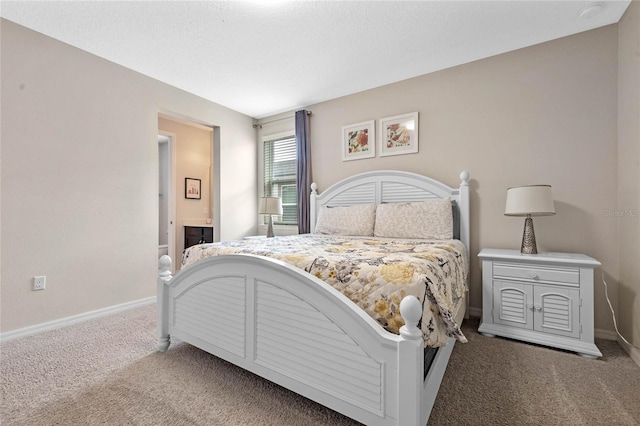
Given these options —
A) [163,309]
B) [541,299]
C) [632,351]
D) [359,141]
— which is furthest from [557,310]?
[163,309]

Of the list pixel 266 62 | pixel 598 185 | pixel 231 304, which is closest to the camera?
pixel 231 304

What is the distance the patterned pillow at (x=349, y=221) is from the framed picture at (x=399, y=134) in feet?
2.43

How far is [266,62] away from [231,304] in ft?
7.66

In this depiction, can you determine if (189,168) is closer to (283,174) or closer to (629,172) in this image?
(283,174)

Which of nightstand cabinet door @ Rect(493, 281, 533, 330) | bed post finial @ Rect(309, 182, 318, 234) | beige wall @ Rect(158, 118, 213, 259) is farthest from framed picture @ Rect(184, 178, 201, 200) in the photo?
nightstand cabinet door @ Rect(493, 281, 533, 330)

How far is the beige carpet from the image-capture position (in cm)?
142

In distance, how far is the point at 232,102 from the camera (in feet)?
12.9

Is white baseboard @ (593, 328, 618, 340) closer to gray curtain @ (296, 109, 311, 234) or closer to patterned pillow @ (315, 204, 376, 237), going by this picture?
patterned pillow @ (315, 204, 376, 237)

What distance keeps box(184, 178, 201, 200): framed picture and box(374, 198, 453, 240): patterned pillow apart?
10.9ft

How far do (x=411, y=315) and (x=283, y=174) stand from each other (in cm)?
354

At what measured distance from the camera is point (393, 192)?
3.23 meters

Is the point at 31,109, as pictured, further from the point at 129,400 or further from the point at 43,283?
the point at 129,400

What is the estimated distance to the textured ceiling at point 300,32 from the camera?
216cm

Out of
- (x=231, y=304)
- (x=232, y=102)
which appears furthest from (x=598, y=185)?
(x=232, y=102)
